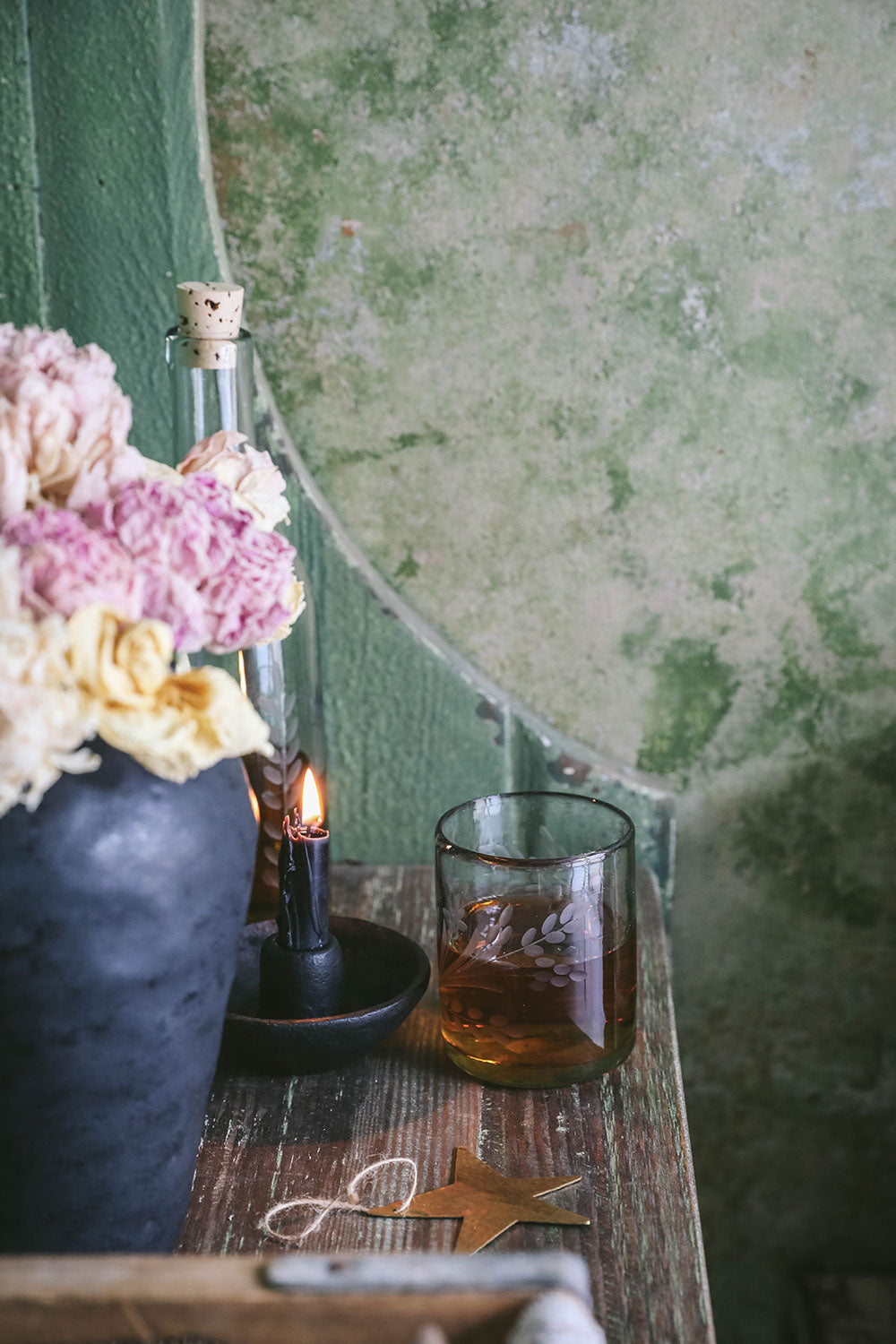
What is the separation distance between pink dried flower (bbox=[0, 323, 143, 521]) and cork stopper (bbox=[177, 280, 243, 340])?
11.1 inches

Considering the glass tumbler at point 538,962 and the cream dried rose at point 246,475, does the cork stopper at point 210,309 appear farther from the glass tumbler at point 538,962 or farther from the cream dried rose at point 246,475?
the glass tumbler at point 538,962

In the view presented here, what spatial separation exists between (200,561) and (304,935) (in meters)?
0.34

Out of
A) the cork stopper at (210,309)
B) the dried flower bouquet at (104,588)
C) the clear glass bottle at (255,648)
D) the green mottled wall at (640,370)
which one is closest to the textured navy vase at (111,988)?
the dried flower bouquet at (104,588)

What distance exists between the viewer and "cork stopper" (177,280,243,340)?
87 cm

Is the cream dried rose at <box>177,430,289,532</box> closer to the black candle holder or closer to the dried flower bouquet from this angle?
the dried flower bouquet

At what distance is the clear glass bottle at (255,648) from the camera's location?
34.8 inches

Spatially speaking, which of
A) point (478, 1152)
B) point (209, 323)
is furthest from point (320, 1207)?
point (209, 323)

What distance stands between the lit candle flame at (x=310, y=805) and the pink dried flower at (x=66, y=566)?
0.30m

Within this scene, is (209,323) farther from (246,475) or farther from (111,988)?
(111,988)

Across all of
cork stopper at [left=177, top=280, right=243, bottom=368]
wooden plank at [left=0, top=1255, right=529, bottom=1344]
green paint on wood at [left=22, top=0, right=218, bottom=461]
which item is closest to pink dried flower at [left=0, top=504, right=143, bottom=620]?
wooden plank at [left=0, top=1255, right=529, bottom=1344]

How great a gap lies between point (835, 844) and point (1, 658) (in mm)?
930

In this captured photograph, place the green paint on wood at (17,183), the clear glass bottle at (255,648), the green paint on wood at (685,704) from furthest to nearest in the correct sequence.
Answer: the green paint on wood at (685,704) < the green paint on wood at (17,183) < the clear glass bottle at (255,648)

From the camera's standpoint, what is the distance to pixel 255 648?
0.94m

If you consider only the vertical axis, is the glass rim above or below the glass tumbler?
above
